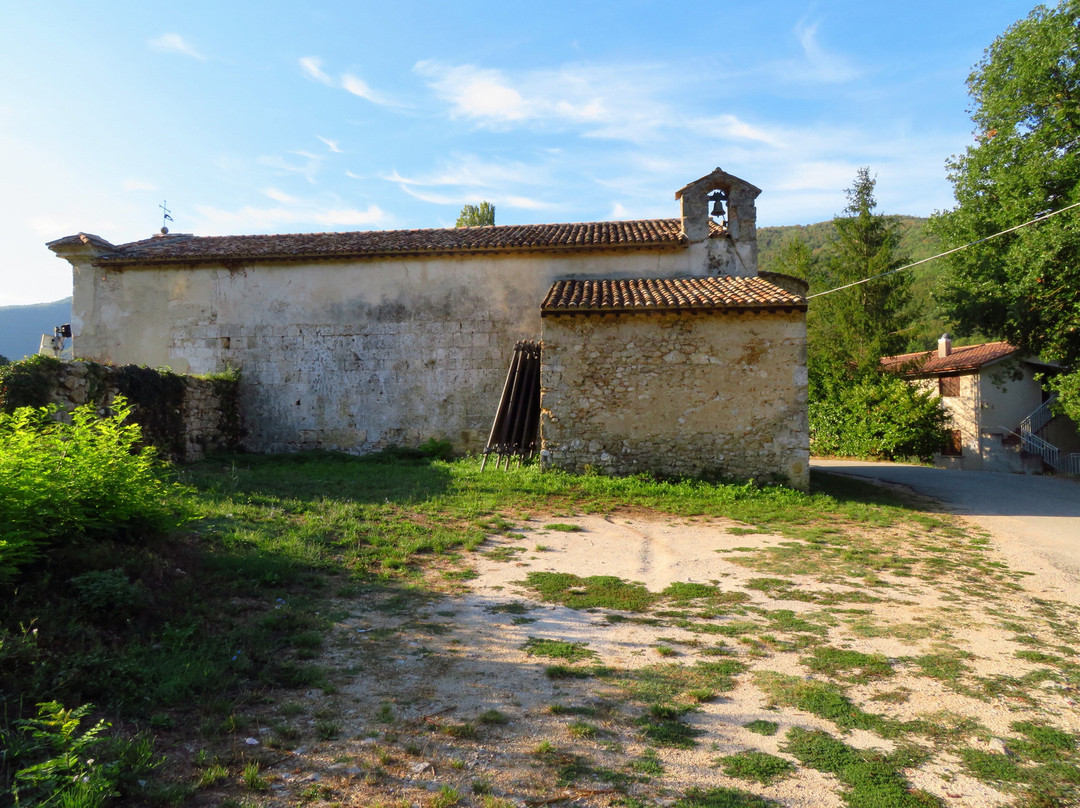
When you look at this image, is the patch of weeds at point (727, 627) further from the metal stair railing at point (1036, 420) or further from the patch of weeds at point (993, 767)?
the metal stair railing at point (1036, 420)

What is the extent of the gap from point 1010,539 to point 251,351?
16137 millimetres

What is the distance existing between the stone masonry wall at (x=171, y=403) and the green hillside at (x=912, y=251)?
89.0 ft

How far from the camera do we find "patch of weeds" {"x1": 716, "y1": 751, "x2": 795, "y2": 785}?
119 inches

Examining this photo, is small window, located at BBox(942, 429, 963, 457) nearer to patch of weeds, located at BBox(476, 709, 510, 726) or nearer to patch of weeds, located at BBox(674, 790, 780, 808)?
patch of weeds, located at BBox(674, 790, 780, 808)

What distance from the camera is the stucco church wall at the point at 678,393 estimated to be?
11461 millimetres

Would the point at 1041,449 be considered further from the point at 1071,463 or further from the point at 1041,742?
the point at 1041,742

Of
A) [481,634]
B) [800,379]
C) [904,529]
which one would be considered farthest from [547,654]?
[800,379]

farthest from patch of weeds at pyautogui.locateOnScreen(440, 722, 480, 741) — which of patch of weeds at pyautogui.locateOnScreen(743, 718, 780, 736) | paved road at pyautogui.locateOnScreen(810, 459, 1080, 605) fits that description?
paved road at pyautogui.locateOnScreen(810, 459, 1080, 605)

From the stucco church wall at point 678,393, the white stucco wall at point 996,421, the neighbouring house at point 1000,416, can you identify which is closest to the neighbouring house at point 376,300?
the stucco church wall at point 678,393

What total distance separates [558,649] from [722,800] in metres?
1.87

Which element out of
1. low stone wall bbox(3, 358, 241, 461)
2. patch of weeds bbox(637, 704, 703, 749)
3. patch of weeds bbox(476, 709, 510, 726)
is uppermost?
low stone wall bbox(3, 358, 241, 461)

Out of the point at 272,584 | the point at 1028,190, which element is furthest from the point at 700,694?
the point at 1028,190

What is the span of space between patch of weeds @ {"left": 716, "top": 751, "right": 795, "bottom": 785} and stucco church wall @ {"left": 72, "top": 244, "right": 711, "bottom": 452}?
12.1m

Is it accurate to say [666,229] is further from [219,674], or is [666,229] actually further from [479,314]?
[219,674]
